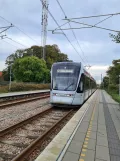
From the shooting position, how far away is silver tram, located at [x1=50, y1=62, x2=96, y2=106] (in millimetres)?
15141

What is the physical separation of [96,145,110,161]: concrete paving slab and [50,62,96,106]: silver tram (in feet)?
29.1

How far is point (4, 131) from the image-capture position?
7859 millimetres

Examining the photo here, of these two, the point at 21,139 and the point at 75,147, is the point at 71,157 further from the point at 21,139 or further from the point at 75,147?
the point at 21,139

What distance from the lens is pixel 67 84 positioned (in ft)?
50.5

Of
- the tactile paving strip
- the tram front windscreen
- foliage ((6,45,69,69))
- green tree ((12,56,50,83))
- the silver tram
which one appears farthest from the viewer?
foliage ((6,45,69,69))

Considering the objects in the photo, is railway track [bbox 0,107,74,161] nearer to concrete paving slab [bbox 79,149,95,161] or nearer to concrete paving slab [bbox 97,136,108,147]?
concrete paving slab [bbox 79,149,95,161]

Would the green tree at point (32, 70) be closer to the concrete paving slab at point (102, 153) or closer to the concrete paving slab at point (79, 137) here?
the concrete paving slab at point (79, 137)

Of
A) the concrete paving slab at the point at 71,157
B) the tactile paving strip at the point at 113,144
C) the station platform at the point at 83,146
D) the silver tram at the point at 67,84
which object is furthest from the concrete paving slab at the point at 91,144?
the silver tram at the point at 67,84

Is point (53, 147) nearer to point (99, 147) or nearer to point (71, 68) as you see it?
point (99, 147)

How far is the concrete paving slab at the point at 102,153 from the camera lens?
5.45 m

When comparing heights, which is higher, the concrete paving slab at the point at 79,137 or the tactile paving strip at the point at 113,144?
the concrete paving slab at the point at 79,137

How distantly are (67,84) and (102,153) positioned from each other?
9.78 m

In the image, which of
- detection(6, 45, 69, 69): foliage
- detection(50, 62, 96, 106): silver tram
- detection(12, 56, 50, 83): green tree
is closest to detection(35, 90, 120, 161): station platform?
detection(50, 62, 96, 106): silver tram

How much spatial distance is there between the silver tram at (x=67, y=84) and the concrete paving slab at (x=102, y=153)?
29.1 ft
